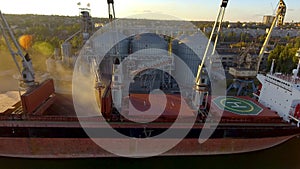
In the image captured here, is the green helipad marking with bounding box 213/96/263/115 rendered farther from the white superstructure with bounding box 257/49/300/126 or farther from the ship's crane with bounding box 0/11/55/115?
the ship's crane with bounding box 0/11/55/115

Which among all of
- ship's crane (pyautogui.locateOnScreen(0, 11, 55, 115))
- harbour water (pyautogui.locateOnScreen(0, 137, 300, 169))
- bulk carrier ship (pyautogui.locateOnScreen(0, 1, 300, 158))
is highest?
ship's crane (pyautogui.locateOnScreen(0, 11, 55, 115))

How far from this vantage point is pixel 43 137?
8.26 meters

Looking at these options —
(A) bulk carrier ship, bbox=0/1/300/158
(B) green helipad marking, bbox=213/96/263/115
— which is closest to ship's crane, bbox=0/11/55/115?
(A) bulk carrier ship, bbox=0/1/300/158

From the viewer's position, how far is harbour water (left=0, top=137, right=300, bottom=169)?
8500 mm

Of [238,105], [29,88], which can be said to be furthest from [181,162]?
[29,88]

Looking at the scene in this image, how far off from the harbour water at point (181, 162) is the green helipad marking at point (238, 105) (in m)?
Result: 2.03

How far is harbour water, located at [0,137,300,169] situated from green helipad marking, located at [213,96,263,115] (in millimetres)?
2032

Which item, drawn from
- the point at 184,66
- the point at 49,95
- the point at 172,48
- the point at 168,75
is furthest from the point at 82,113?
the point at 172,48

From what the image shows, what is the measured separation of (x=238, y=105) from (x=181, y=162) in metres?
4.23

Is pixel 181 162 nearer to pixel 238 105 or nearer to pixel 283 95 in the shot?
pixel 238 105

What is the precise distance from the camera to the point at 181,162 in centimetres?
895

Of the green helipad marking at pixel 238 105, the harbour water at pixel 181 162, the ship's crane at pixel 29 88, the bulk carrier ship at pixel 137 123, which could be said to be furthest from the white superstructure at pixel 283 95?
the ship's crane at pixel 29 88

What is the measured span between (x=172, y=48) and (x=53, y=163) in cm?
1557

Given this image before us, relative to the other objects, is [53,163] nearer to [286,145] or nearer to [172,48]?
[286,145]
